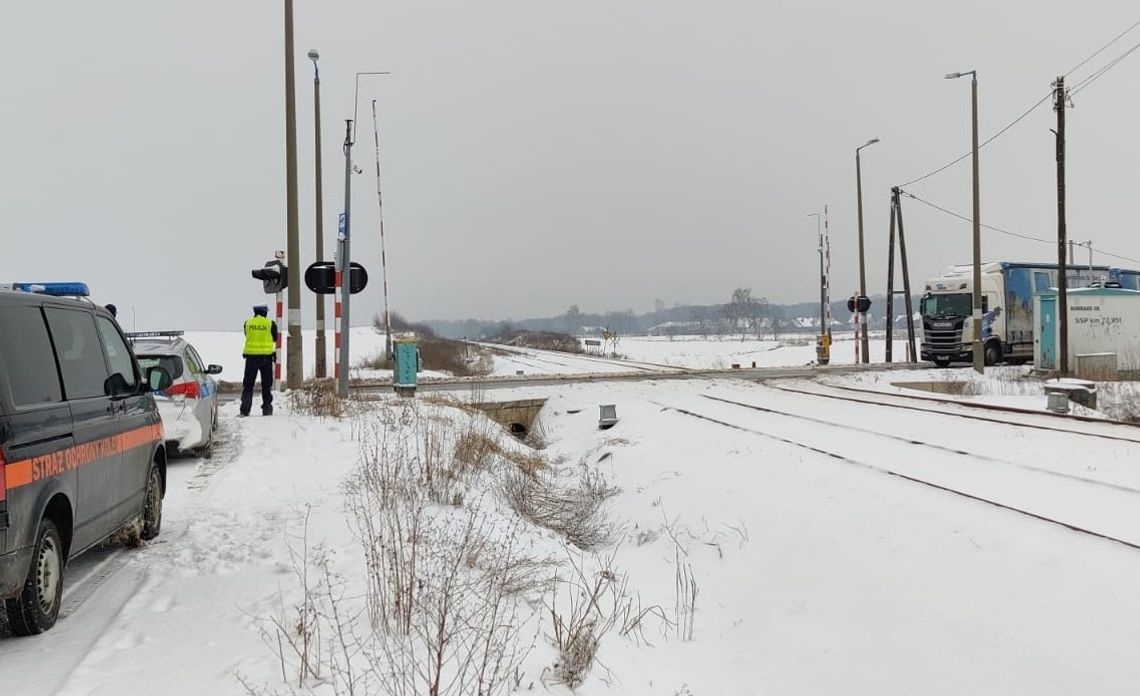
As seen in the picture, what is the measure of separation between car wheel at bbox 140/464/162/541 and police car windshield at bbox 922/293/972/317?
97.7ft

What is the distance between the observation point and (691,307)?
604 feet

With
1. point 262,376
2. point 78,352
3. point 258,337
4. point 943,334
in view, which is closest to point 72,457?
point 78,352

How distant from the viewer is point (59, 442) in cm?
437

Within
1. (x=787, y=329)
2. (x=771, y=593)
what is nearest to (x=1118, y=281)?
(x=771, y=593)

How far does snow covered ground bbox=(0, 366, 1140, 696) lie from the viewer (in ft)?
13.8

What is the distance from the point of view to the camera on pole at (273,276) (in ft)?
55.0

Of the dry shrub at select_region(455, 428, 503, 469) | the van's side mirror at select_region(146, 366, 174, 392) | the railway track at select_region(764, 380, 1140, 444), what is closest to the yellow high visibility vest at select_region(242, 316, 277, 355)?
the dry shrub at select_region(455, 428, 503, 469)

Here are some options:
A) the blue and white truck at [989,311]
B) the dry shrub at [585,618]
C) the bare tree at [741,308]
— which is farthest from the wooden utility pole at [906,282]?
the bare tree at [741,308]

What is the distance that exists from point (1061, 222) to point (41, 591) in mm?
27587

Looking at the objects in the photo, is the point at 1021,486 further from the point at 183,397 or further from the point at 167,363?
the point at 183,397

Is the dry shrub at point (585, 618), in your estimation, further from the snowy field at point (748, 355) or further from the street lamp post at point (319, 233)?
the snowy field at point (748, 355)

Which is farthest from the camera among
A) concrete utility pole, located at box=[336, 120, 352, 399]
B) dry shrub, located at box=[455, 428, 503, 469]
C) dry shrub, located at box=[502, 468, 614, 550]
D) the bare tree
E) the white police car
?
the bare tree

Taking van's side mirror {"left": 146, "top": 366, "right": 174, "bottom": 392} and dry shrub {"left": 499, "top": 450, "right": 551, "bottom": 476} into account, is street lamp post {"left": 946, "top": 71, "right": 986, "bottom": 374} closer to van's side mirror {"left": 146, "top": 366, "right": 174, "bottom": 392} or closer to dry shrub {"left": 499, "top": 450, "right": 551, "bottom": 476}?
dry shrub {"left": 499, "top": 450, "right": 551, "bottom": 476}

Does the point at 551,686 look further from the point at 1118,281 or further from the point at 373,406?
the point at 1118,281
